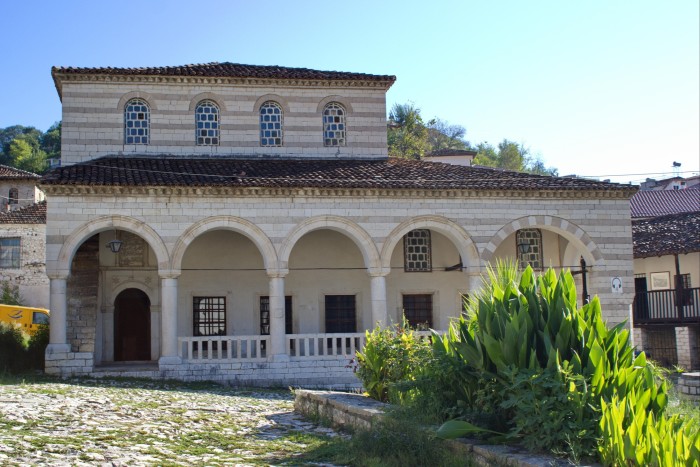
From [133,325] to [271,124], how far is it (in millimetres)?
7490

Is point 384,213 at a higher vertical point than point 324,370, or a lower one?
higher

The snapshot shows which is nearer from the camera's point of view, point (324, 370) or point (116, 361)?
point (324, 370)

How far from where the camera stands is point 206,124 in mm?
23078

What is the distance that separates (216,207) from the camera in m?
19.6

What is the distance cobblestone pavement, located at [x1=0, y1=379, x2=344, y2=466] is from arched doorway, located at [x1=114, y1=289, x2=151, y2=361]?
731 cm

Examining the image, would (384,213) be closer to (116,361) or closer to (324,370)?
(324,370)

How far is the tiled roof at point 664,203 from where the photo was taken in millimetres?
40875

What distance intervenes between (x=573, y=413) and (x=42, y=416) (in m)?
7.54

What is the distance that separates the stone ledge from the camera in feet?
21.8

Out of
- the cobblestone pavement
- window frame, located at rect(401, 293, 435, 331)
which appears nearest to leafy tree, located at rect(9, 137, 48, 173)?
window frame, located at rect(401, 293, 435, 331)

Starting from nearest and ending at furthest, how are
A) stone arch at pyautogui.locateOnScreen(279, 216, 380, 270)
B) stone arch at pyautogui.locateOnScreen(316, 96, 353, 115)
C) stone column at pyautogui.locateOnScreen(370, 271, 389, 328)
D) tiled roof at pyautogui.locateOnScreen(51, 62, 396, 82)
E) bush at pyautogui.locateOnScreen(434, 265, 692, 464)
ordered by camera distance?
bush at pyautogui.locateOnScreen(434, 265, 692, 464) → stone arch at pyautogui.locateOnScreen(279, 216, 380, 270) → stone column at pyautogui.locateOnScreen(370, 271, 389, 328) → tiled roof at pyautogui.locateOnScreen(51, 62, 396, 82) → stone arch at pyautogui.locateOnScreen(316, 96, 353, 115)

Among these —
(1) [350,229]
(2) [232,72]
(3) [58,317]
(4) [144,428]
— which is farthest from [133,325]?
(4) [144,428]

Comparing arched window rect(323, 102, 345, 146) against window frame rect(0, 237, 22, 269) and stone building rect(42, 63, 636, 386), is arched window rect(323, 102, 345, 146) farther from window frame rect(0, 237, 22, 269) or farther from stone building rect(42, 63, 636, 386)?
window frame rect(0, 237, 22, 269)

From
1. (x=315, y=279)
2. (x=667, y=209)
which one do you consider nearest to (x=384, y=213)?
(x=315, y=279)
